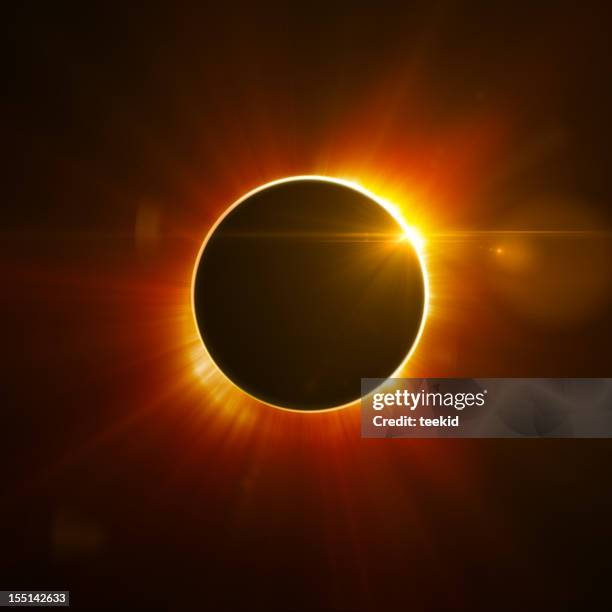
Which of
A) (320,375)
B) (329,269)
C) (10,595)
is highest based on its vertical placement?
(329,269)

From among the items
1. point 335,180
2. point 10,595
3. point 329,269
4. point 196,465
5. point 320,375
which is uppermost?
point 335,180

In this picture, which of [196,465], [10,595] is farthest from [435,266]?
[10,595]

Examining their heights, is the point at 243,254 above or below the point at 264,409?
above

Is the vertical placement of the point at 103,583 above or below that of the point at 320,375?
below

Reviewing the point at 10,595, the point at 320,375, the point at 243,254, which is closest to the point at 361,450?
the point at 320,375

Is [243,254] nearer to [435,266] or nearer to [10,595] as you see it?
[435,266]

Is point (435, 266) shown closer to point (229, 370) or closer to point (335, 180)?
point (335, 180)
